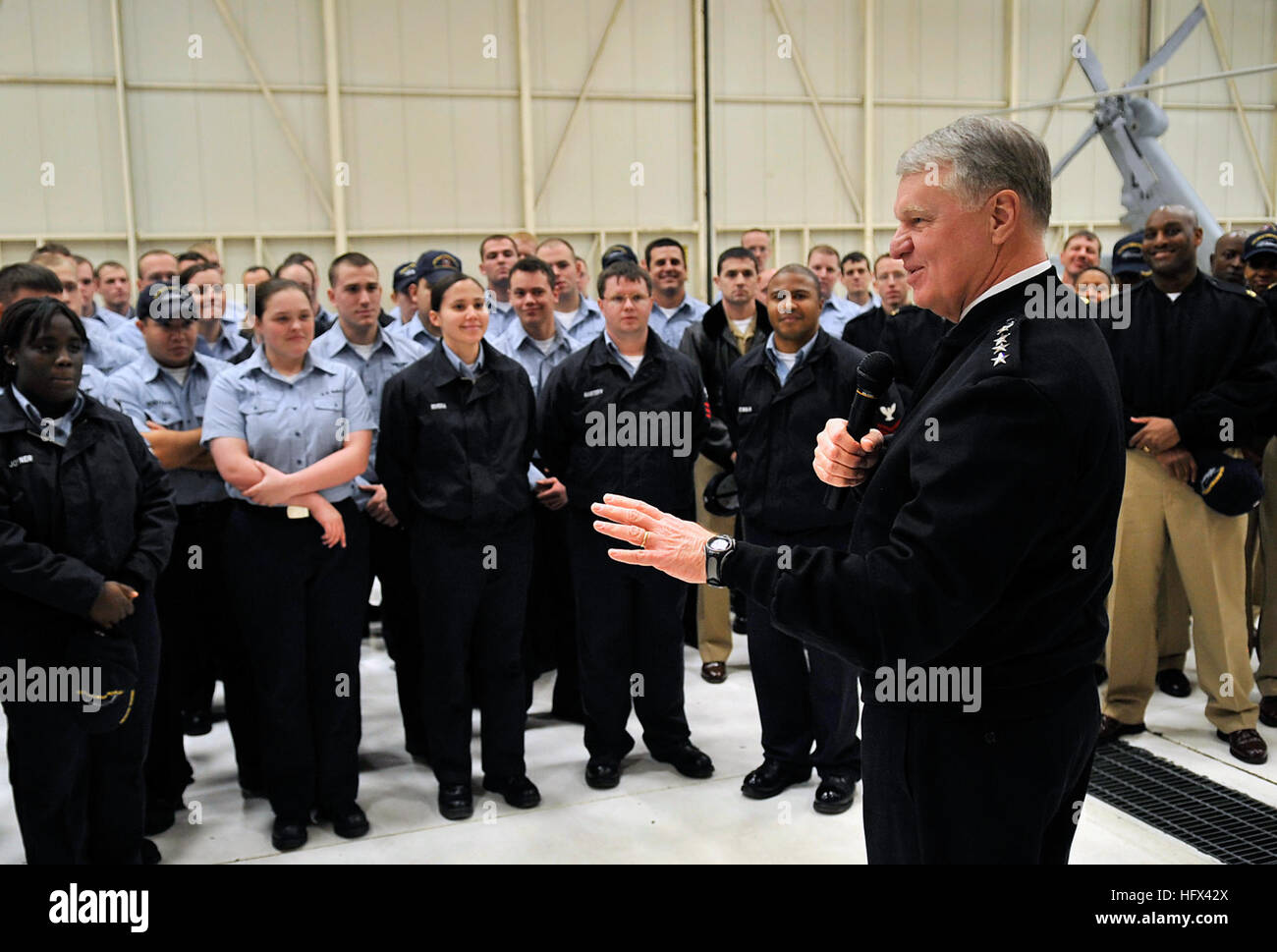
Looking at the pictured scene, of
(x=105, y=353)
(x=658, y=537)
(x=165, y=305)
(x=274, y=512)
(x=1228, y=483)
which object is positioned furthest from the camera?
(x=105, y=353)

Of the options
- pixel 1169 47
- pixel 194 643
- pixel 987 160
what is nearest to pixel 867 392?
pixel 987 160

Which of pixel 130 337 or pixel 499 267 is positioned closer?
pixel 130 337

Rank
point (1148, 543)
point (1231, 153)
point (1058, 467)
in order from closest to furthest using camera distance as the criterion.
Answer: point (1058, 467) → point (1148, 543) → point (1231, 153)

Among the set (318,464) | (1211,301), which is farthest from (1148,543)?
(318,464)

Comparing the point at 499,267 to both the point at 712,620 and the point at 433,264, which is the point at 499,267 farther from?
the point at 712,620

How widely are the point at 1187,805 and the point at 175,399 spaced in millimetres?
3846

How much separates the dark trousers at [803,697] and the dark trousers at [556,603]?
1.01 metres

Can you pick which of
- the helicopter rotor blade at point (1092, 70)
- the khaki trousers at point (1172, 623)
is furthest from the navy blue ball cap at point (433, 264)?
the helicopter rotor blade at point (1092, 70)

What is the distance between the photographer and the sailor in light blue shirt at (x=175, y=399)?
387 centimetres

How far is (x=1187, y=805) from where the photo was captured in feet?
12.3

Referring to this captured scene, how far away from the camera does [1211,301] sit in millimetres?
4102

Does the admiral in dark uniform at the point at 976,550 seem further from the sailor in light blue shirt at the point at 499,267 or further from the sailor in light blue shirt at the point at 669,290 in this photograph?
the sailor in light blue shirt at the point at 499,267

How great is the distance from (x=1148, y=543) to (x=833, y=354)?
152cm

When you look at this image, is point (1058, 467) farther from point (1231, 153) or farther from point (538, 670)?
point (1231, 153)
